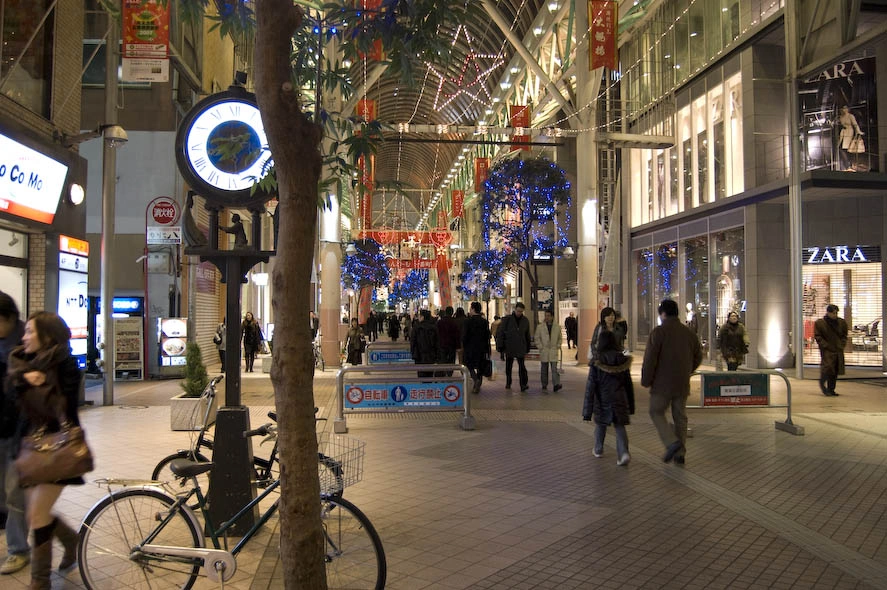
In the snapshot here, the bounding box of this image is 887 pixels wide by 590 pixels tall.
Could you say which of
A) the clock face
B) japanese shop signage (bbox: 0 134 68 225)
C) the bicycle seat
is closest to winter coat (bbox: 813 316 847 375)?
the clock face

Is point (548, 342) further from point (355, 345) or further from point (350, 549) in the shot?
point (350, 549)

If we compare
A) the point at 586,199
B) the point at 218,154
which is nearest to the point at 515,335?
the point at 586,199

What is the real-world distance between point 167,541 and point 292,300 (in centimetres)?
176

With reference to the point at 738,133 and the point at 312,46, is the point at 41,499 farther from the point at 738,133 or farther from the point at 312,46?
the point at 738,133

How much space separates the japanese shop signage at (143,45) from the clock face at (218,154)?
8206mm

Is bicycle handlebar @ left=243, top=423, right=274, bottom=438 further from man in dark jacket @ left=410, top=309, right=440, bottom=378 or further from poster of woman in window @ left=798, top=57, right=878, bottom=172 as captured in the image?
poster of woman in window @ left=798, top=57, right=878, bottom=172

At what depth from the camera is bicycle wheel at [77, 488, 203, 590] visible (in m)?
4.14

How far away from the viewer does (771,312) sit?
20250mm

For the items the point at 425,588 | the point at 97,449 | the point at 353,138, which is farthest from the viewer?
the point at 97,449

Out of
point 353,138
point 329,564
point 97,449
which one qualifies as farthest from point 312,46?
point 97,449

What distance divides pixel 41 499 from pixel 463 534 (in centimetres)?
299

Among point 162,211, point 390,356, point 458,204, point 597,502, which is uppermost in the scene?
point 458,204

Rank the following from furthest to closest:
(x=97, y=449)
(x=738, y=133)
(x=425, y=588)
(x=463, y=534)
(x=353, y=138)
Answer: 1. (x=738, y=133)
2. (x=97, y=449)
3. (x=463, y=534)
4. (x=425, y=588)
5. (x=353, y=138)

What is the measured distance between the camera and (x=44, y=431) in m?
4.28
